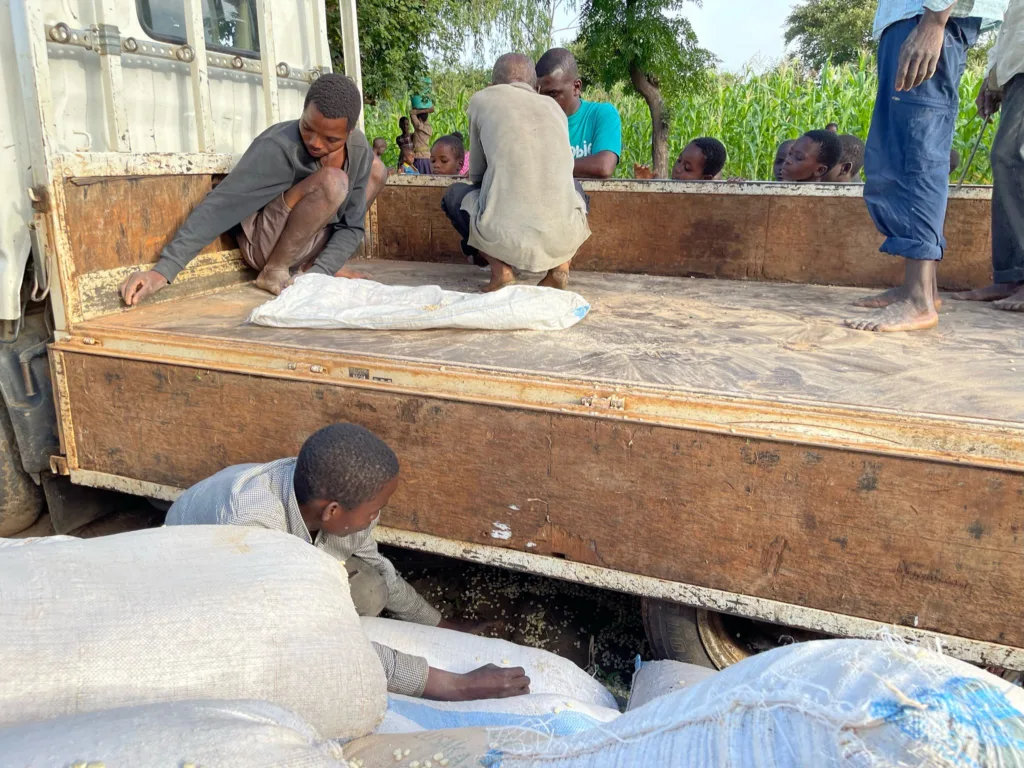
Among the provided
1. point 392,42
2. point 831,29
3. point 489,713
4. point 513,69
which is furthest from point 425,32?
point 831,29

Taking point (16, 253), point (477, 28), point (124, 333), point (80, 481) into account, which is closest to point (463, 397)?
point (124, 333)

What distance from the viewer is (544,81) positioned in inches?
141

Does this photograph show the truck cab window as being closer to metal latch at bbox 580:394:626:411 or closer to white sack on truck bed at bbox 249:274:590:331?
white sack on truck bed at bbox 249:274:590:331

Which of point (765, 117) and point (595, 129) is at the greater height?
point (765, 117)

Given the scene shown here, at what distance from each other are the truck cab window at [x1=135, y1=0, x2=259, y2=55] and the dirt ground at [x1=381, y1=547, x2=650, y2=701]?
7.14ft

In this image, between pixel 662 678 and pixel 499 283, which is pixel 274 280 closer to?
pixel 499 283

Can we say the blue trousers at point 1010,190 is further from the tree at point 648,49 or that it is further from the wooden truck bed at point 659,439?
the tree at point 648,49

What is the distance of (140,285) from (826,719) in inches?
93.8

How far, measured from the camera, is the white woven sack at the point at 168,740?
83 centimetres

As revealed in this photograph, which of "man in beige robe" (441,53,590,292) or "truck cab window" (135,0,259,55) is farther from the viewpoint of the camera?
"truck cab window" (135,0,259,55)

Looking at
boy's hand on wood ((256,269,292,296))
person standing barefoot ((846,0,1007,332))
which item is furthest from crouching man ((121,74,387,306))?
person standing barefoot ((846,0,1007,332))

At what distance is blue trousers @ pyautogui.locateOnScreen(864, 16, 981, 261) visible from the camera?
2213mm

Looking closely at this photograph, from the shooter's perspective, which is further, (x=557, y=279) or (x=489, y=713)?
(x=557, y=279)

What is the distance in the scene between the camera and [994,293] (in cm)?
270
